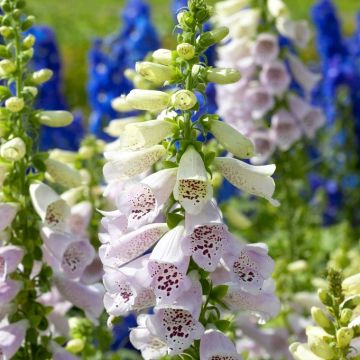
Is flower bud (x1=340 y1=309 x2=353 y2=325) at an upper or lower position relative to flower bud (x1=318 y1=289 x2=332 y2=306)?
lower

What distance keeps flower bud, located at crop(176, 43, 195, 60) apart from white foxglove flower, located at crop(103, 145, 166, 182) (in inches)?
10.1

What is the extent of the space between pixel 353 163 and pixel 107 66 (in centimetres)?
217

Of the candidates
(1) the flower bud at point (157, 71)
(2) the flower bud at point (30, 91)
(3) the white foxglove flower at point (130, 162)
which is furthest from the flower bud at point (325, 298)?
(2) the flower bud at point (30, 91)

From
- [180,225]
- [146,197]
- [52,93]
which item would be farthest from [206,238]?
[52,93]

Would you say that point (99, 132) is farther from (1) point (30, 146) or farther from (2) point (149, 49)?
(1) point (30, 146)

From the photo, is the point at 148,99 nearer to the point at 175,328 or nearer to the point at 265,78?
the point at 175,328

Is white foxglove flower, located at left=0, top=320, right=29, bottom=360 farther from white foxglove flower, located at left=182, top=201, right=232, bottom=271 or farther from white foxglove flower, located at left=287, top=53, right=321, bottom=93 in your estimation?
white foxglove flower, located at left=287, top=53, right=321, bottom=93

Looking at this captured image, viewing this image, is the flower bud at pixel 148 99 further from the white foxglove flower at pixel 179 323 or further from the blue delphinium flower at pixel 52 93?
the blue delphinium flower at pixel 52 93

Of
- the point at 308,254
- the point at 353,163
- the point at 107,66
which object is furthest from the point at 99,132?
the point at 308,254

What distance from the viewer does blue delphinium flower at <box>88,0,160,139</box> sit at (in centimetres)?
751

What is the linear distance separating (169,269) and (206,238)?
0.12 m

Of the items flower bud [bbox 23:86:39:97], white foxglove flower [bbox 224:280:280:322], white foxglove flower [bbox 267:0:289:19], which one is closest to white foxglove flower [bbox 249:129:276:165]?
white foxglove flower [bbox 267:0:289:19]

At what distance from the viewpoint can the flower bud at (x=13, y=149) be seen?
2.74 metres

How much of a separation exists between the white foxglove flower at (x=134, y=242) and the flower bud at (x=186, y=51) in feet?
1.40
